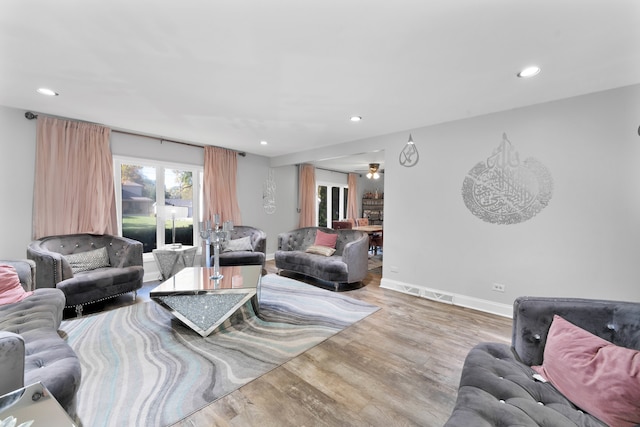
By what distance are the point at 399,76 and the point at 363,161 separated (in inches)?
162

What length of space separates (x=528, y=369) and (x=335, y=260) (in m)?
2.77

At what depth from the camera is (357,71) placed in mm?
2174

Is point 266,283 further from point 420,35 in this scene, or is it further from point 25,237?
point 420,35

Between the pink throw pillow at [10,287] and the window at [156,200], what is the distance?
1.88 m

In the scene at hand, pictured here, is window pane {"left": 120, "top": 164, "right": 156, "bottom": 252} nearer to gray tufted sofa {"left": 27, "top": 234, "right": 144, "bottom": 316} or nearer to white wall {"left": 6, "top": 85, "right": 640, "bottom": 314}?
gray tufted sofa {"left": 27, "top": 234, "right": 144, "bottom": 316}

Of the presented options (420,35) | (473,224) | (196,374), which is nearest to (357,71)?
(420,35)

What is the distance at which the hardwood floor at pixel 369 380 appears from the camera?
1.56 metres

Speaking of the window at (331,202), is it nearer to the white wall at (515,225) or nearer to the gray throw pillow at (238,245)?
the gray throw pillow at (238,245)

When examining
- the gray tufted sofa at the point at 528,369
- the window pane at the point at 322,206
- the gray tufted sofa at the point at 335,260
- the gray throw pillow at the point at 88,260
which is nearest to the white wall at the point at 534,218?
the gray tufted sofa at the point at 335,260

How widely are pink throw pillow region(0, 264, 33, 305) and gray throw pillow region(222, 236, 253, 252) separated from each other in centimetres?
254

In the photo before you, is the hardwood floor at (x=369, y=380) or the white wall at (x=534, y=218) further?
the white wall at (x=534, y=218)

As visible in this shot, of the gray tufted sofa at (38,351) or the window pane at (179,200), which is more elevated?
the window pane at (179,200)

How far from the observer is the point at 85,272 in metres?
3.13

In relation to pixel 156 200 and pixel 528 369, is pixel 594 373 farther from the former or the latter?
pixel 156 200
